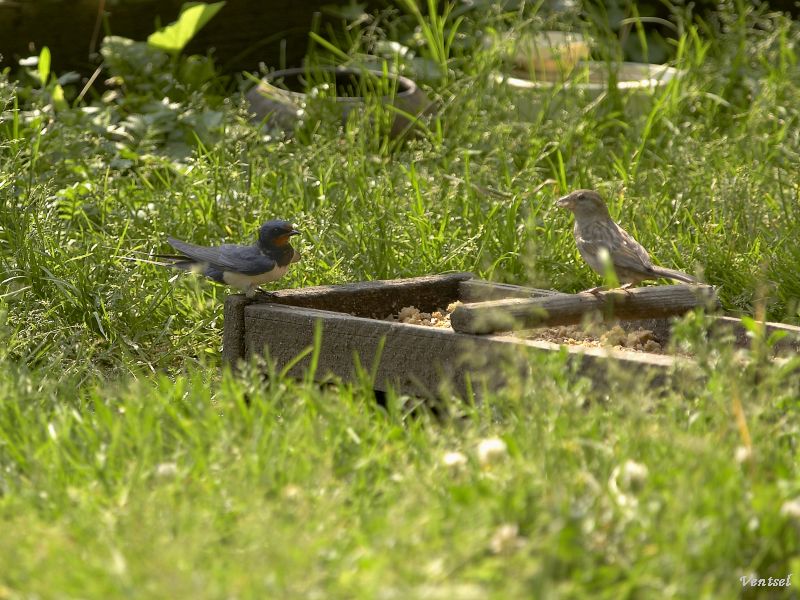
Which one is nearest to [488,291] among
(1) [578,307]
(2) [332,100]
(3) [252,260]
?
(1) [578,307]

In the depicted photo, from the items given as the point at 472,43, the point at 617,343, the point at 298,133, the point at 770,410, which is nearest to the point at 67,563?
the point at 770,410

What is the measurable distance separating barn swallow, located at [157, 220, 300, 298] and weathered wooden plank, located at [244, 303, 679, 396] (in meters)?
0.10

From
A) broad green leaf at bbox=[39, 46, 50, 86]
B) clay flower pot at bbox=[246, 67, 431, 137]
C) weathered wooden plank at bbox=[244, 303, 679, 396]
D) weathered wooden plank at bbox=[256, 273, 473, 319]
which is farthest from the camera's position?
clay flower pot at bbox=[246, 67, 431, 137]

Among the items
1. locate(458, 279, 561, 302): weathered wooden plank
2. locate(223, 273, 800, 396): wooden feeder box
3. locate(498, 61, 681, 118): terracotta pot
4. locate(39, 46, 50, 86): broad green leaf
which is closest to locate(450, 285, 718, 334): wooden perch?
locate(223, 273, 800, 396): wooden feeder box

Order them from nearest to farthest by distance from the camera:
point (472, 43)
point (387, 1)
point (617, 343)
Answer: point (617, 343) < point (472, 43) < point (387, 1)

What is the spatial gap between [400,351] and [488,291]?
0.75 metres

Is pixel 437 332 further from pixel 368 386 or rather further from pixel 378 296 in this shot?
pixel 378 296

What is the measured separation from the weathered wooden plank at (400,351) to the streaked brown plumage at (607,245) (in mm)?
563

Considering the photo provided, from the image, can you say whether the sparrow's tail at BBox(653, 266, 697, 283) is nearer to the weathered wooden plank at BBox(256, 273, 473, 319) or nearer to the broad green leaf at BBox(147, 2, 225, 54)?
the weathered wooden plank at BBox(256, 273, 473, 319)

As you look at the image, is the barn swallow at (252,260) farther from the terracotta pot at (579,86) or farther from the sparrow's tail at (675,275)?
the terracotta pot at (579,86)

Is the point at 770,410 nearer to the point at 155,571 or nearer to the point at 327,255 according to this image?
the point at 155,571

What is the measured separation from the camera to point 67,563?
2.27 metres

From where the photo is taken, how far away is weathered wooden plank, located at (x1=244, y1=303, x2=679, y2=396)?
337cm

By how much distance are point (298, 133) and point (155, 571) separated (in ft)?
15.4
